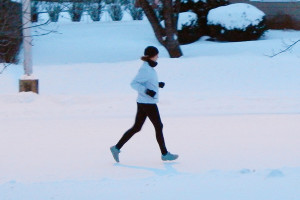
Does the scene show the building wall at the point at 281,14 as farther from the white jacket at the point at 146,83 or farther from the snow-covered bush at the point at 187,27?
the white jacket at the point at 146,83

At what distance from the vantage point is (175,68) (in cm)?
1631

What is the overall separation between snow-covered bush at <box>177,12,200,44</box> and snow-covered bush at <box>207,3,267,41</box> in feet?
2.66

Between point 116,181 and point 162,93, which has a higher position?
point 116,181

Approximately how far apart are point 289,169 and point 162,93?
24.6 feet

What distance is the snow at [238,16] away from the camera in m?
20.8

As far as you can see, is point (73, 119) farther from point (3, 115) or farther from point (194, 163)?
point (194, 163)

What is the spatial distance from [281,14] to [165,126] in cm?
1483

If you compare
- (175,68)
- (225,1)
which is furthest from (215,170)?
(225,1)

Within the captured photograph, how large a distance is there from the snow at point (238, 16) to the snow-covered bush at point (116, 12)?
344 inches

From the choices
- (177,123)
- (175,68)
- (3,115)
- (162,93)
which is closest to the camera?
(177,123)

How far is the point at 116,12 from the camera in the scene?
29.5 metres

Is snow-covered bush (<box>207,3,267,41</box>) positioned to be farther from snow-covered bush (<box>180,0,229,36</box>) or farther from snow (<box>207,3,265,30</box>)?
snow-covered bush (<box>180,0,229,36</box>)

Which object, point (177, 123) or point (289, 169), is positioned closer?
point (289, 169)

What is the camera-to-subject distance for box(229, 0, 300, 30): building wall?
76.7ft
